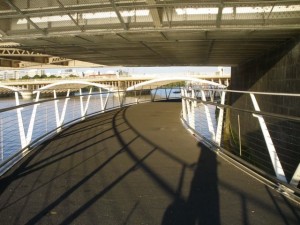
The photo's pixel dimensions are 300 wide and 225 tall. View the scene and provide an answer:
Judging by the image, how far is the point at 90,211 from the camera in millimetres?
4277

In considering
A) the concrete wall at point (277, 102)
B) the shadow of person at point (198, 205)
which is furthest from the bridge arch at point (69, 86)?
the shadow of person at point (198, 205)

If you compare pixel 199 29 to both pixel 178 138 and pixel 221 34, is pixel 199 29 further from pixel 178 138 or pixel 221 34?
pixel 178 138

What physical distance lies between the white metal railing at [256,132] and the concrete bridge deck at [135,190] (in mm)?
498

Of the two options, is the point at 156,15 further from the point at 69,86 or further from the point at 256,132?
the point at 69,86

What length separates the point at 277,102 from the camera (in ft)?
44.1

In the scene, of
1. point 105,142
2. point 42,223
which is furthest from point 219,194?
point 105,142

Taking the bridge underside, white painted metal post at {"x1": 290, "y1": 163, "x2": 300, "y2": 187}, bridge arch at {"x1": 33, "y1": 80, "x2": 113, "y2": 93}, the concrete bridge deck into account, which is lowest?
the concrete bridge deck

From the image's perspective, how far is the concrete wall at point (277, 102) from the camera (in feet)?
37.6

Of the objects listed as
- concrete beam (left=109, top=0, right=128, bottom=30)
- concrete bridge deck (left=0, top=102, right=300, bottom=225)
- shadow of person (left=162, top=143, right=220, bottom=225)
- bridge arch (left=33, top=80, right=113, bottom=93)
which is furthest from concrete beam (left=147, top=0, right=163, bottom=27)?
shadow of person (left=162, top=143, right=220, bottom=225)

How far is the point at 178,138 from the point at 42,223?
596 centimetres

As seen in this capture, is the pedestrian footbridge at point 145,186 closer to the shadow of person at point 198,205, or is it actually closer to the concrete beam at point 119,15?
the shadow of person at point 198,205

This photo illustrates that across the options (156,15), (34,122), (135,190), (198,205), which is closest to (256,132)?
(156,15)

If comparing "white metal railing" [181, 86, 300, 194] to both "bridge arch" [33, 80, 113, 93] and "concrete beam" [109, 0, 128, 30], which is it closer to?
"concrete beam" [109, 0, 128, 30]

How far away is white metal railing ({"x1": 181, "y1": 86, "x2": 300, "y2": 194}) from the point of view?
17.6 feet
